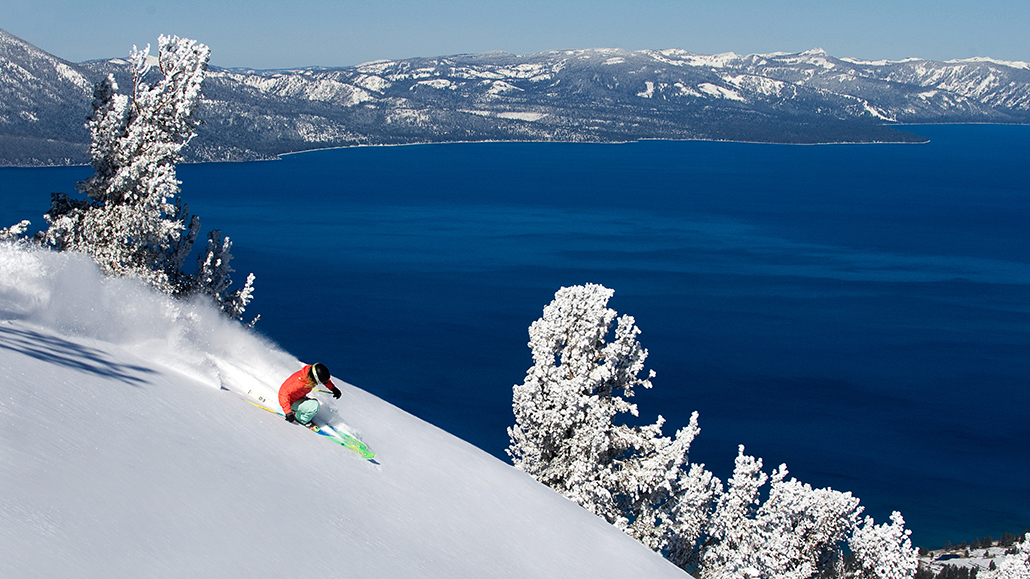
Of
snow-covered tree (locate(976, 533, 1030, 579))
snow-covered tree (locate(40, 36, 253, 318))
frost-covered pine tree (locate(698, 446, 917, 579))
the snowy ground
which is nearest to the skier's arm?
snow-covered tree (locate(40, 36, 253, 318))

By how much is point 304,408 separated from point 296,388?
1.19 feet

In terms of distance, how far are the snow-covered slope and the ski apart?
24cm

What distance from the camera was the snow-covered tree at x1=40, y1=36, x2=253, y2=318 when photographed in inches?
755

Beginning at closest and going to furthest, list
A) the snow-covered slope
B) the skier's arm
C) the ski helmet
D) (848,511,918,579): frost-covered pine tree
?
the snow-covered slope
the ski helmet
the skier's arm
(848,511,918,579): frost-covered pine tree

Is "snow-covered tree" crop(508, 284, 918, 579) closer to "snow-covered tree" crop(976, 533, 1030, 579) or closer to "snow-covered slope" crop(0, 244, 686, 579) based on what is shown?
"snow-covered tree" crop(976, 533, 1030, 579)

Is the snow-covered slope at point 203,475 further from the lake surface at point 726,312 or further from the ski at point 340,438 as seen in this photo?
the lake surface at point 726,312

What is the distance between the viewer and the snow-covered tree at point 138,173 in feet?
63.0

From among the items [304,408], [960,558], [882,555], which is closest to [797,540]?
[882,555]

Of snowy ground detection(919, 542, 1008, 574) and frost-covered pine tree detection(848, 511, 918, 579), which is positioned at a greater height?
snowy ground detection(919, 542, 1008, 574)

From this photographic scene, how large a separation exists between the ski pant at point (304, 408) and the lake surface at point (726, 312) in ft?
129

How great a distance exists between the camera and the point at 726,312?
81.6m

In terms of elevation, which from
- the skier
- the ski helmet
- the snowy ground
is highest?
the snowy ground

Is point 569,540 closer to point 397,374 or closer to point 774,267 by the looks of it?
point 397,374

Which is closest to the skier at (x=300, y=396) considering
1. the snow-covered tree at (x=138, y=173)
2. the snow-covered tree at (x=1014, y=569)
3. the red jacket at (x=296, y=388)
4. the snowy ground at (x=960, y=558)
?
the red jacket at (x=296, y=388)
